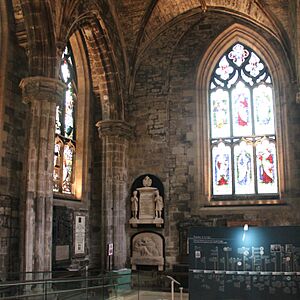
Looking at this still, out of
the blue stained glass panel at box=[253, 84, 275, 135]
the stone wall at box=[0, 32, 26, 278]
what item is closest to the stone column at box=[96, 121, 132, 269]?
the stone wall at box=[0, 32, 26, 278]

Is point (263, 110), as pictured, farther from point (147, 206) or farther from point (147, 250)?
point (147, 250)

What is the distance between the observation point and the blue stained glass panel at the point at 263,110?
1355 centimetres

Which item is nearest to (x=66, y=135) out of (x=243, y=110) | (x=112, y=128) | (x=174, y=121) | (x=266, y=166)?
(x=112, y=128)

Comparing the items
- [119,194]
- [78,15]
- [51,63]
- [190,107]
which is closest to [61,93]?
[51,63]

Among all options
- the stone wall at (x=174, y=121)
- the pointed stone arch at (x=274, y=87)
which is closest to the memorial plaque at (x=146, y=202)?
the stone wall at (x=174, y=121)

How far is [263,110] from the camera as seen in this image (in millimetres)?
13711

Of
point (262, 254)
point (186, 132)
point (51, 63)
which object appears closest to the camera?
point (262, 254)

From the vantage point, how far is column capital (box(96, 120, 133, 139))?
1355 centimetres

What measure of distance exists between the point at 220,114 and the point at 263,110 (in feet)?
4.33

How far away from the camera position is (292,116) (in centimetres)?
1302

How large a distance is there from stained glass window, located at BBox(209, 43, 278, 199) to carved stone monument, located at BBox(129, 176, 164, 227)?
5.81 ft

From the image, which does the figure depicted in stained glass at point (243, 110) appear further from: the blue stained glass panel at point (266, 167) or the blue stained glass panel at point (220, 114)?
the blue stained glass panel at point (266, 167)

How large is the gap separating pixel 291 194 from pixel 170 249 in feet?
12.7

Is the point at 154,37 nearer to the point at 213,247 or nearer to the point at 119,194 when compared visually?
the point at 119,194
